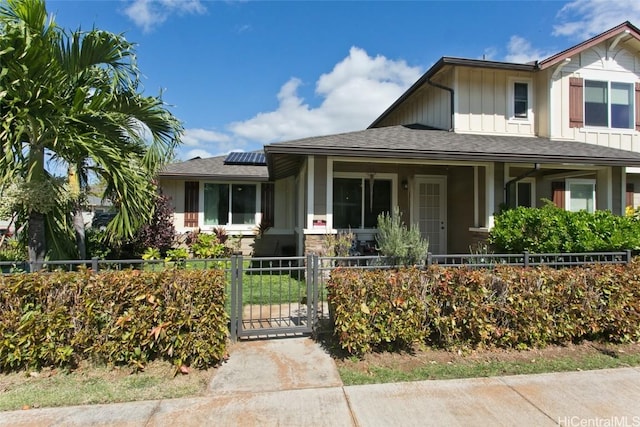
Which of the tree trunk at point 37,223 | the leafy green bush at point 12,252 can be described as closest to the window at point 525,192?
the tree trunk at point 37,223


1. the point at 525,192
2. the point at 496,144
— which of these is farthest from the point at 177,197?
the point at 525,192

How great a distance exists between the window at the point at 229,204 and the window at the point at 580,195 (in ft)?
32.2

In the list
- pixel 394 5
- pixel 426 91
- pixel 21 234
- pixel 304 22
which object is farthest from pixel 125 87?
pixel 426 91

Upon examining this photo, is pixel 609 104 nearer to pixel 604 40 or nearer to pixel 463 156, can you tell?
pixel 604 40

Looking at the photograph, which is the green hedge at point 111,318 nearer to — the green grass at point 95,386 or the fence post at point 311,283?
the green grass at point 95,386

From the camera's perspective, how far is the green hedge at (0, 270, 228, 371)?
140 inches

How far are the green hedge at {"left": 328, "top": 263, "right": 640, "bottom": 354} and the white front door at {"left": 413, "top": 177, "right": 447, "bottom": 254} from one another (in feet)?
19.3

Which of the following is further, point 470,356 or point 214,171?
point 214,171

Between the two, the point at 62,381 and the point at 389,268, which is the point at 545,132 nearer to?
the point at 389,268

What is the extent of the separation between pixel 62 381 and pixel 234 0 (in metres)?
8.78

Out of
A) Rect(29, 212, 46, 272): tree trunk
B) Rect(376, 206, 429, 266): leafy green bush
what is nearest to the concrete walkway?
Rect(376, 206, 429, 266): leafy green bush

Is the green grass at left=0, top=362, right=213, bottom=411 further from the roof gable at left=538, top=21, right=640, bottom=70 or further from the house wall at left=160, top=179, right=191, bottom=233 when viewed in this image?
the roof gable at left=538, top=21, right=640, bottom=70

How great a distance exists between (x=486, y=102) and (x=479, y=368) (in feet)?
28.8

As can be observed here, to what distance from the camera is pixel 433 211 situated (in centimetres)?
1041
